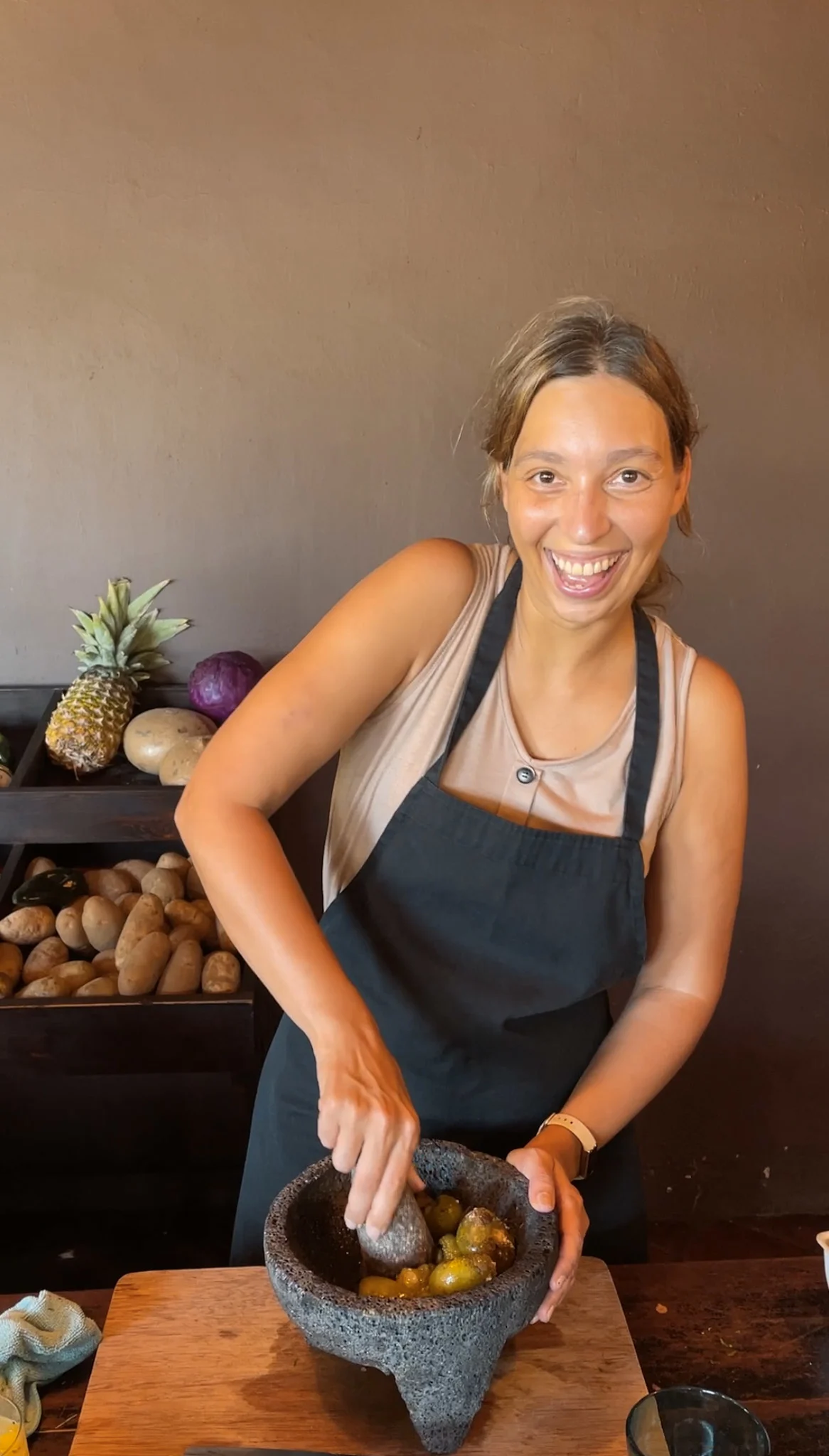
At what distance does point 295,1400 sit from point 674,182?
7.24 ft

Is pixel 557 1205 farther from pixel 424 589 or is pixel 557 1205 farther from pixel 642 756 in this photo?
pixel 424 589

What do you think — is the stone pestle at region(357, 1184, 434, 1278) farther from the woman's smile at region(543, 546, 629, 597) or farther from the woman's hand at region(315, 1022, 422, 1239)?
the woman's smile at region(543, 546, 629, 597)

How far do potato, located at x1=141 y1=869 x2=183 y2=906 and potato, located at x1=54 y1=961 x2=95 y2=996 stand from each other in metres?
0.20

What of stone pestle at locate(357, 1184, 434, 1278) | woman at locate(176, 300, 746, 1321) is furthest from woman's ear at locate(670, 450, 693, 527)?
stone pestle at locate(357, 1184, 434, 1278)

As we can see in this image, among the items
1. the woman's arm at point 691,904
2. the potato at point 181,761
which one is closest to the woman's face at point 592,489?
the woman's arm at point 691,904

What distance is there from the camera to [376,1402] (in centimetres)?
108

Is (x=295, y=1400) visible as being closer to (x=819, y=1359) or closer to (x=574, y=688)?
(x=819, y=1359)

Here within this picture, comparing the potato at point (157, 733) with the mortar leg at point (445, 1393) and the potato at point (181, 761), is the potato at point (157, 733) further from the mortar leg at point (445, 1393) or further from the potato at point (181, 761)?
the mortar leg at point (445, 1393)

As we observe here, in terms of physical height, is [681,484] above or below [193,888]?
above

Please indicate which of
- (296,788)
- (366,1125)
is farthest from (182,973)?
(366,1125)

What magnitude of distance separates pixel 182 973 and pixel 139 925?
0.14m

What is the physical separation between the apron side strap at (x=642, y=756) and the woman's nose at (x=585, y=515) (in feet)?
0.82

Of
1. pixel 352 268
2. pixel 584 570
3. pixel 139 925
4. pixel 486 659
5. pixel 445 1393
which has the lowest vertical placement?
pixel 139 925

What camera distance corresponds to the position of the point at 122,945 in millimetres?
2148
